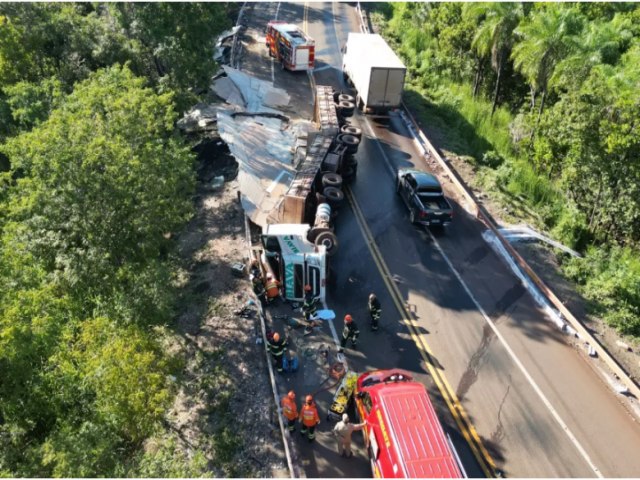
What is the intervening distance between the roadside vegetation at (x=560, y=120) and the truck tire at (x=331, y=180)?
8.05 metres

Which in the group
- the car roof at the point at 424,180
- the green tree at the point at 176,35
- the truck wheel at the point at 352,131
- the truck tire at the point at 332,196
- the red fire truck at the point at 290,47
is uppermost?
the green tree at the point at 176,35

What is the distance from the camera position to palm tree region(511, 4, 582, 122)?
905 inches

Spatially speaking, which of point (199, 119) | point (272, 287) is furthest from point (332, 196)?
point (199, 119)

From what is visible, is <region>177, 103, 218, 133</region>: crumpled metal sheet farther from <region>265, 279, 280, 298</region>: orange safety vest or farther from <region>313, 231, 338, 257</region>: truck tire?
<region>265, 279, 280, 298</region>: orange safety vest

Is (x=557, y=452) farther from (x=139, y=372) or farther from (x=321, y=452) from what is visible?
(x=139, y=372)

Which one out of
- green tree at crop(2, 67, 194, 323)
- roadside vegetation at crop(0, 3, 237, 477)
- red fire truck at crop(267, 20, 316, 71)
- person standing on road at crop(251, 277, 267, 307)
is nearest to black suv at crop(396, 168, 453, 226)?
person standing on road at crop(251, 277, 267, 307)

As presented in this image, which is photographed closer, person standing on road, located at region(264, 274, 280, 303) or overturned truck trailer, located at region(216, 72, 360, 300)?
overturned truck trailer, located at region(216, 72, 360, 300)

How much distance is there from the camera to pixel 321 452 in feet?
41.9

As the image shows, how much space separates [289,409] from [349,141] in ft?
50.8

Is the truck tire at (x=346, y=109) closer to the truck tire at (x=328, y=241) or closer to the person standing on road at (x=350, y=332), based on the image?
the truck tire at (x=328, y=241)

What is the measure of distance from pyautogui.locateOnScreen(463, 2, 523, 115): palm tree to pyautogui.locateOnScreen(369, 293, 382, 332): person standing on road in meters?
19.6

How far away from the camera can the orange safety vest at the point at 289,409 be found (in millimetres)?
12508

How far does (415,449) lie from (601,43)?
21.8 m

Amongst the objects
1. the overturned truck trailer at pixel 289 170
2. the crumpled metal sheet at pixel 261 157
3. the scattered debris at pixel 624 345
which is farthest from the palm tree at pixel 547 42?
the scattered debris at pixel 624 345
